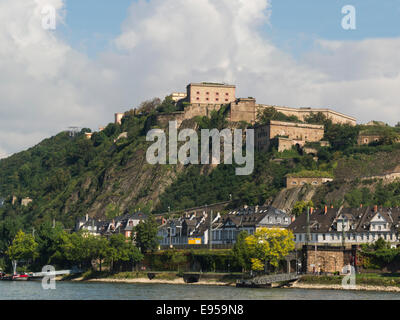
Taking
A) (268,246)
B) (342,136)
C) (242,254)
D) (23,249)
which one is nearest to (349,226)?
(268,246)

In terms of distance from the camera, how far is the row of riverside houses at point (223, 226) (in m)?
109

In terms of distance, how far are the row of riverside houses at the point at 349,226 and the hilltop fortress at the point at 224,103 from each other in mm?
60778

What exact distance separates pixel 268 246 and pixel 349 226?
15044 millimetres

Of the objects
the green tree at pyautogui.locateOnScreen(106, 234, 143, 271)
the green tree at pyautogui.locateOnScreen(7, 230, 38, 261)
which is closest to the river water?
the green tree at pyautogui.locateOnScreen(106, 234, 143, 271)

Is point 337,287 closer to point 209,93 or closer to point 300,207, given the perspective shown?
point 300,207

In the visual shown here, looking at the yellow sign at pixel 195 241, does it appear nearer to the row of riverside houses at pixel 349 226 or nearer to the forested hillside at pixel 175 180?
the row of riverside houses at pixel 349 226

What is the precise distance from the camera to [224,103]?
169000 mm

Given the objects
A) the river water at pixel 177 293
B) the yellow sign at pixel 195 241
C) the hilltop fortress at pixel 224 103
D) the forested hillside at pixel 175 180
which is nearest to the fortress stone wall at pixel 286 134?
the forested hillside at pixel 175 180

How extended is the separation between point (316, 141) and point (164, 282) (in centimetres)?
6505

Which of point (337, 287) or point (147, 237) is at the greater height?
point (147, 237)

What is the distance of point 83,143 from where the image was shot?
190750mm
